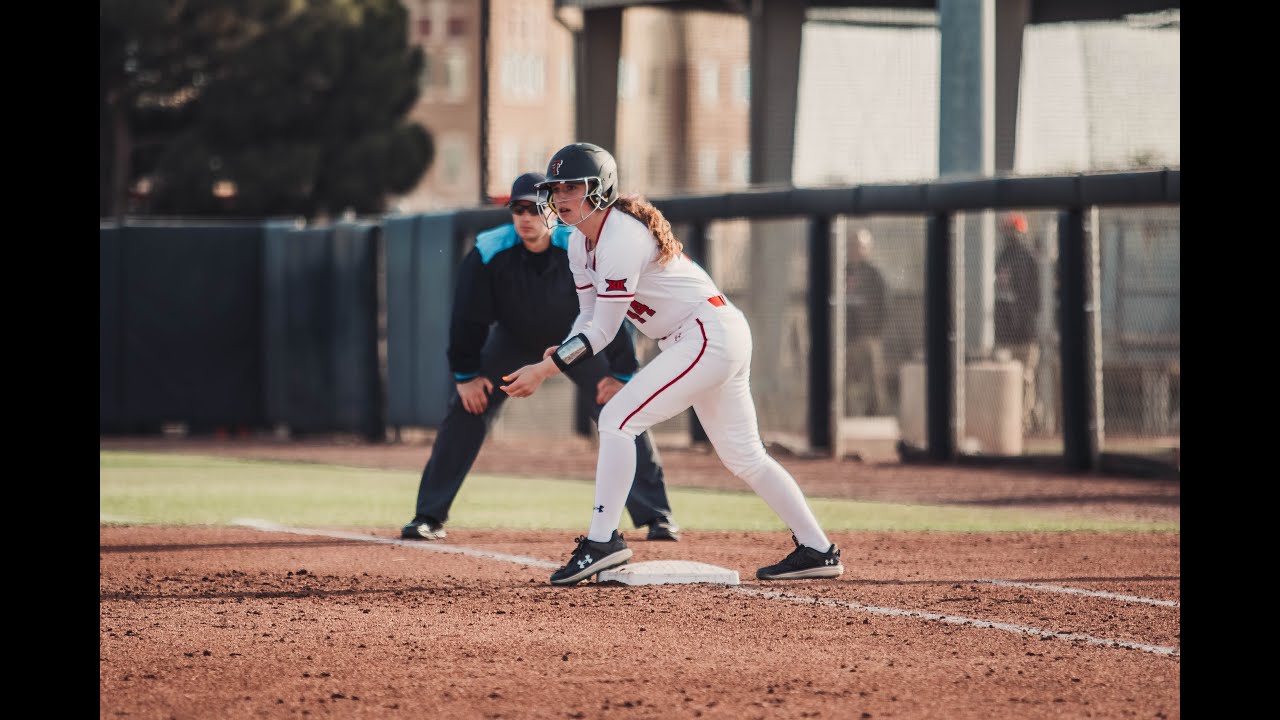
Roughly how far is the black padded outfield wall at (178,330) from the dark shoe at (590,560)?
12.7m

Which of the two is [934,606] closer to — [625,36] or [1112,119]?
[1112,119]

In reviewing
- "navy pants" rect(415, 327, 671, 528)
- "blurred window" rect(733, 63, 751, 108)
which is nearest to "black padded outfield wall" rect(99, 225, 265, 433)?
"blurred window" rect(733, 63, 751, 108)

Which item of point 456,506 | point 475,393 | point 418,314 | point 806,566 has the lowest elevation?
point 456,506

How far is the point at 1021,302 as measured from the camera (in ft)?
48.5

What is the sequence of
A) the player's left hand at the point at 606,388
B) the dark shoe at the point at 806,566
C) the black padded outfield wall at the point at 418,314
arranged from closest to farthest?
1. the dark shoe at the point at 806,566
2. the player's left hand at the point at 606,388
3. the black padded outfield wall at the point at 418,314

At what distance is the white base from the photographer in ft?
23.0

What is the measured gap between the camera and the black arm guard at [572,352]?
6758 millimetres

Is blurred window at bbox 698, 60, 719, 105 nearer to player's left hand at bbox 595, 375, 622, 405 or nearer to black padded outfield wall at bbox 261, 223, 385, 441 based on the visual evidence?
black padded outfield wall at bbox 261, 223, 385, 441

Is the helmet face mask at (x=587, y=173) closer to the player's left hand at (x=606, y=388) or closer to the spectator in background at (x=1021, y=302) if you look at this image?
the player's left hand at (x=606, y=388)

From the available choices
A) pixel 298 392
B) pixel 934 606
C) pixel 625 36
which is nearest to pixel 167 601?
pixel 934 606

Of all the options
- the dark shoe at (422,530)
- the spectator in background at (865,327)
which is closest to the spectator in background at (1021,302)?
the spectator in background at (865,327)

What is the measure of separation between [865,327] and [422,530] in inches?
307

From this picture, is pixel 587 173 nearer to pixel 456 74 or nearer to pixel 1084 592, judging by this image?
pixel 1084 592

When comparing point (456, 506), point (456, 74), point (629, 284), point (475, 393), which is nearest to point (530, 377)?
point (629, 284)
